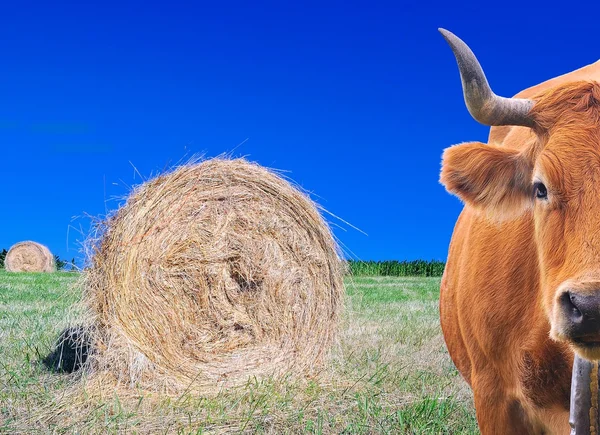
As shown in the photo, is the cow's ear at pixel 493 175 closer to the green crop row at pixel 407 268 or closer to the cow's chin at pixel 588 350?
the cow's chin at pixel 588 350

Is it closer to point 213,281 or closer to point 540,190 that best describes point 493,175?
point 540,190

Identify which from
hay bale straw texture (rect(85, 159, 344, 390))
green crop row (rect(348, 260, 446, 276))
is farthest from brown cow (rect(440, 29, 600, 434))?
green crop row (rect(348, 260, 446, 276))

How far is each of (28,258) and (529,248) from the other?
24219 millimetres

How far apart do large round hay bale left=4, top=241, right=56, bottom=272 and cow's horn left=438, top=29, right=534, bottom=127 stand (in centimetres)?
2416

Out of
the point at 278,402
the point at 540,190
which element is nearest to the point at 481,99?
the point at 540,190

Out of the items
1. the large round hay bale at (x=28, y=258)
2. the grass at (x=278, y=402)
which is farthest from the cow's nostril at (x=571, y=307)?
the large round hay bale at (x=28, y=258)

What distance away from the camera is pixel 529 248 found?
2.62 metres

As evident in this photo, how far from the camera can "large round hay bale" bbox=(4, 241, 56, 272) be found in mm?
24031

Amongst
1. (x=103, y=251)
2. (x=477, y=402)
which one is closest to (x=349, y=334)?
(x=103, y=251)

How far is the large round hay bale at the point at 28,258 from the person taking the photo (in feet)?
78.8

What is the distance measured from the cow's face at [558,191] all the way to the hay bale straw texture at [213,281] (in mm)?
3226

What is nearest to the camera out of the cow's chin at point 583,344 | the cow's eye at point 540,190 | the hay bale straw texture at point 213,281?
the cow's chin at point 583,344

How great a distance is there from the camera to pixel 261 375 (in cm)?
538

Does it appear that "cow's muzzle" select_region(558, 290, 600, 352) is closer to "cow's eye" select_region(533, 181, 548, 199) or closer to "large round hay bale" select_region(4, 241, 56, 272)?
"cow's eye" select_region(533, 181, 548, 199)
